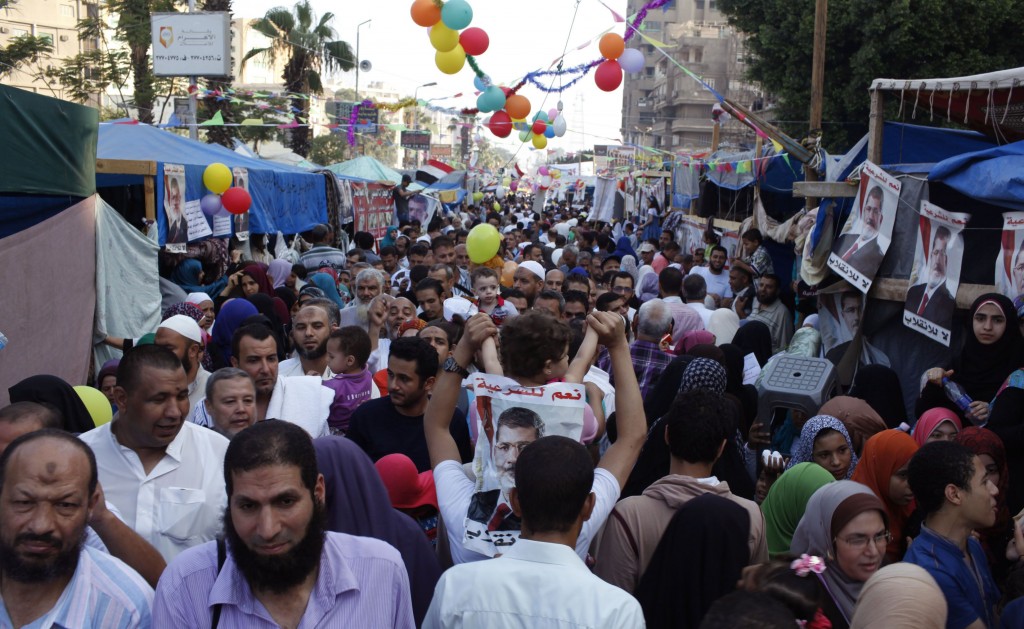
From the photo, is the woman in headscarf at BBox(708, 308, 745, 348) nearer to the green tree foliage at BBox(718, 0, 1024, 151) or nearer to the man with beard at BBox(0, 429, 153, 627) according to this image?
the man with beard at BBox(0, 429, 153, 627)

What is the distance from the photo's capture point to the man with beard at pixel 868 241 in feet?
24.6

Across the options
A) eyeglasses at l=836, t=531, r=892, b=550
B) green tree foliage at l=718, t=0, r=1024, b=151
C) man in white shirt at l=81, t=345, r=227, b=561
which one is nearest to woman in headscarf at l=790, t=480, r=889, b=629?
eyeglasses at l=836, t=531, r=892, b=550

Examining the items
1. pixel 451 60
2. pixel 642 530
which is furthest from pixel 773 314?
pixel 642 530

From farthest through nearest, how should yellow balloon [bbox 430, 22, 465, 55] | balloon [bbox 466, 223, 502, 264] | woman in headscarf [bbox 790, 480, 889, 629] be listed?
yellow balloon [bbox 430, 22, 465, 55] → balloon [bbox 466, 223, 502, 264] → woman in headscarf [bbox 790, 480, 889, 629]

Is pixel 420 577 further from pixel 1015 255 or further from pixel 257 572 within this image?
pixel 1015 255

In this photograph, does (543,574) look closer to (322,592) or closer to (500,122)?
(322,592)

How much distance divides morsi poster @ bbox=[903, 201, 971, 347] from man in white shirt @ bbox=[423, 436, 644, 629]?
4927 mm

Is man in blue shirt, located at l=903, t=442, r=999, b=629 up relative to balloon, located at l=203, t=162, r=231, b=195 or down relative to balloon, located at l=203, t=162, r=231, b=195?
down

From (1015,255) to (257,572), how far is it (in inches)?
216

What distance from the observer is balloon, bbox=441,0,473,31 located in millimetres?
10008

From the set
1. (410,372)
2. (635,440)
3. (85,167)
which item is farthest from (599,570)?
(85,167)

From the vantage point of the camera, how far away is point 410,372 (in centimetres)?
450

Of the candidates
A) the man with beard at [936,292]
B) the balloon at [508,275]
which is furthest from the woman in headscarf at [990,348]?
the balloon at [508,275]

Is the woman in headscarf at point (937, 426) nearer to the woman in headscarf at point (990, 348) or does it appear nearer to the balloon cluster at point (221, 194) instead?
the woman in headscarf at point (990, 348)
